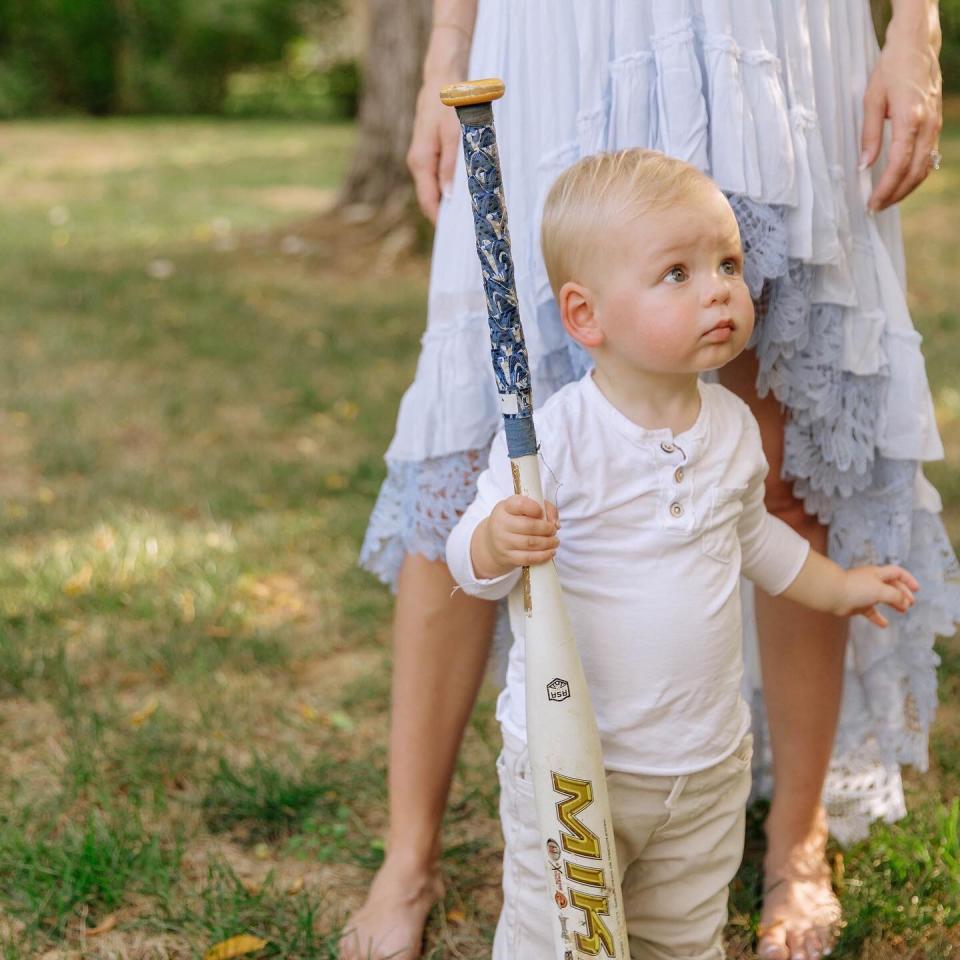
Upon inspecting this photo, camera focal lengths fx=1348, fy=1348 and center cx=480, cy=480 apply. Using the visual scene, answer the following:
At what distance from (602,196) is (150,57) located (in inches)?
722

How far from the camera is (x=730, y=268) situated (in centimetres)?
157

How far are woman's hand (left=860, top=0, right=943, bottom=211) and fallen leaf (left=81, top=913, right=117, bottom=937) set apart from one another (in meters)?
1.53

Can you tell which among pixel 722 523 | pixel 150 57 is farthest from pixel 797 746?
pixel 150 57

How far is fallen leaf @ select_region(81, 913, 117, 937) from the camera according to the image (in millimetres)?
1986

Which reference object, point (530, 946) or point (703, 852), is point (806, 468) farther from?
point (530, 946)

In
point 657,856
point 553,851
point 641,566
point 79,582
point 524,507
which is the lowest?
point 79,582

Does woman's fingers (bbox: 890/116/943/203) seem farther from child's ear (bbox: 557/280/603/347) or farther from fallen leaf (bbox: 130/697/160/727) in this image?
fallen leaf (bbox: 130/697/160/727)

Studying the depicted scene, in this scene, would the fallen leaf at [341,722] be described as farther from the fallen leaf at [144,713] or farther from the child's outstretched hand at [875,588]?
the child's outstretched hand at [875,588]

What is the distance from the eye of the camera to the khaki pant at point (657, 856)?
161 cm

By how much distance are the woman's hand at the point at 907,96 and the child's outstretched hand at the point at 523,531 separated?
0.72m

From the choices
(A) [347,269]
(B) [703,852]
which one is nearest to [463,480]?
(B) [703,852]

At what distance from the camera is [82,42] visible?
17969 millimetres

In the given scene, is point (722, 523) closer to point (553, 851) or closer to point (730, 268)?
point (730, 268)

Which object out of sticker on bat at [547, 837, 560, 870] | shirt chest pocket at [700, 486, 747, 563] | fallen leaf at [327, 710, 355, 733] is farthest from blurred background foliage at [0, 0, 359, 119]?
sticker on bat at [547, 837, 560, 870]
